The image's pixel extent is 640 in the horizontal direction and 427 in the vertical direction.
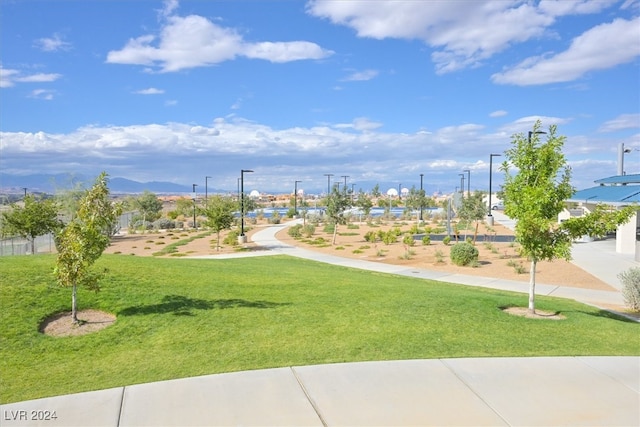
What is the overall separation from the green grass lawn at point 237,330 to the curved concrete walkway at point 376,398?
0.42m

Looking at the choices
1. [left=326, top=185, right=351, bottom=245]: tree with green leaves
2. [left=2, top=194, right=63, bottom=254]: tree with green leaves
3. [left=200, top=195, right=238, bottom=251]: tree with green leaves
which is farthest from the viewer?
[left=326, top=185, right=351, bottom=245]: tree with green leaves

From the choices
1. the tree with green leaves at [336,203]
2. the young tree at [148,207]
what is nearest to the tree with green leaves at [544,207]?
the tree with green leaves at [336,203]

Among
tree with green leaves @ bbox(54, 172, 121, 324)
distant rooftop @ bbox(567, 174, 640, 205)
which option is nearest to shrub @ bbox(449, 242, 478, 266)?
distant rooftop @ bbox(567, 174, 640, 205)

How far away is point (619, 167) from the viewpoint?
38.5m

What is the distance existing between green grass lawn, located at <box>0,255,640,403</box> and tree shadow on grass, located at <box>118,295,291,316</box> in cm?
3

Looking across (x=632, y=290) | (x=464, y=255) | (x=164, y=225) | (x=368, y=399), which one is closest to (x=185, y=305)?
(x=368, y=399)

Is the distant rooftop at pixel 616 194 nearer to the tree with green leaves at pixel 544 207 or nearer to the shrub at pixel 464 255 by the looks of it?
the shrub at pixel 464 255

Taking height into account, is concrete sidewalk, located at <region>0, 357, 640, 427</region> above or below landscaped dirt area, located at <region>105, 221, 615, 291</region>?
above

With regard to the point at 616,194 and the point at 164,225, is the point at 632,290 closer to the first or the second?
the point at 616,194

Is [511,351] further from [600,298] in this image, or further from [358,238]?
[358,238]

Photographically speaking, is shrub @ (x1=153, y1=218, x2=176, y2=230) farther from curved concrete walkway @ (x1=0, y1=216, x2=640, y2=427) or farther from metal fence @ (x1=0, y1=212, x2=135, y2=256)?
curved concrete walkway @ (x1=0, y1=216, x2=640, y2=427)

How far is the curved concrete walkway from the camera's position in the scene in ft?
17.0

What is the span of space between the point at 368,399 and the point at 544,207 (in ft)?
22.1

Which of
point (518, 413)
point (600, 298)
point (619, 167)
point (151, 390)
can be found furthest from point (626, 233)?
point (151, 390)
